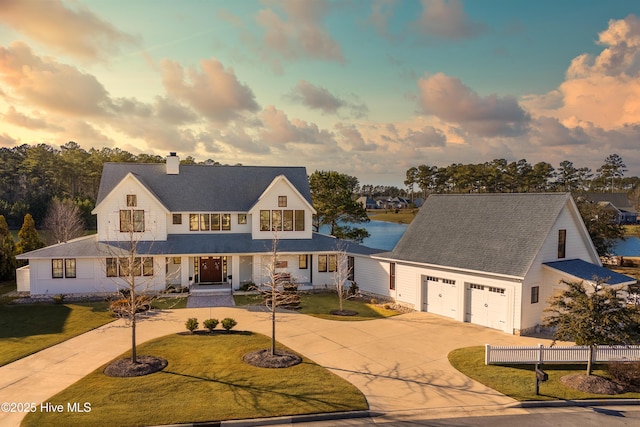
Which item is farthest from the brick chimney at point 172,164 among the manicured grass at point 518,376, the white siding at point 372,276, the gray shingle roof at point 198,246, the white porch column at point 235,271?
the manicured grass at point 518,376

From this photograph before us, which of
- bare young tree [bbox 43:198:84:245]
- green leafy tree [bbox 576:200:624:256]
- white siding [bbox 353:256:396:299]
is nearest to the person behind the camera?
white siding [bbox 353:256:396:299]

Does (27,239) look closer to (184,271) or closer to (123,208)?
(123,208)

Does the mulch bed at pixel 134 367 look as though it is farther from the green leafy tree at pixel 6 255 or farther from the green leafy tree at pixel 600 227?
the green leafy tree at pixel 600 227

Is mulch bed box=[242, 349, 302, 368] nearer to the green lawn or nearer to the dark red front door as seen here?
the green lawn

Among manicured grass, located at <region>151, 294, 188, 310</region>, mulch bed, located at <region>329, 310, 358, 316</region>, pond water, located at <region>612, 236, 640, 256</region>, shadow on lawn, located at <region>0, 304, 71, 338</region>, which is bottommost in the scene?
pond water, located at <region>612, 236, 640, 256</region>

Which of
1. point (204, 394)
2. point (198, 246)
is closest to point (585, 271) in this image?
point (204, 394)

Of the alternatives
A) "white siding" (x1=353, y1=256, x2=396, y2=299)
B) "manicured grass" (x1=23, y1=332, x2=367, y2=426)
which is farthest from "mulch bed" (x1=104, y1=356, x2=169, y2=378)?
"white siding" (x1=353, y1=256, x2=396, y2=299)

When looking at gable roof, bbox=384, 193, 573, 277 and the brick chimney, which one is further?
the brick chimney
